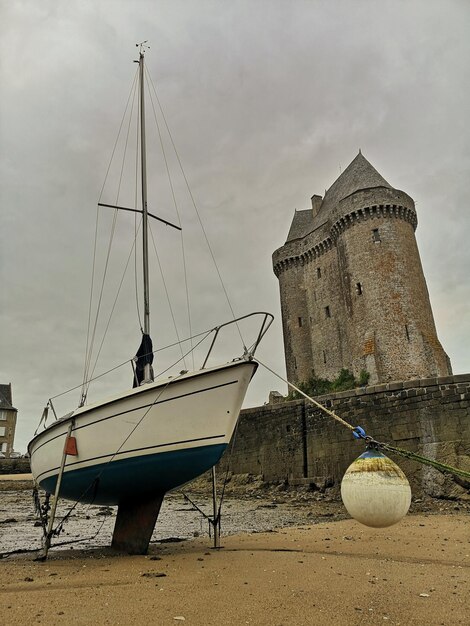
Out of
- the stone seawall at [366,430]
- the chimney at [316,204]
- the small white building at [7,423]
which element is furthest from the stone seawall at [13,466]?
the chimney at [316,204]

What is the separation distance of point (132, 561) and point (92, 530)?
4.50 m

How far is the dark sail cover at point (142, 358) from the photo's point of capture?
7598mm

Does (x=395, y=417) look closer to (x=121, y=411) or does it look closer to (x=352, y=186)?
(x=121, y=411)

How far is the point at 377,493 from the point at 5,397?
5398 cm

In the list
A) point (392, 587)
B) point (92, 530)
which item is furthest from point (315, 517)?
point (392, 587)

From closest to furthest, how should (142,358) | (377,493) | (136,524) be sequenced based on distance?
1. (377,493)
2. (136,524)
3. (142,358)

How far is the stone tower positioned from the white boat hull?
2468cm

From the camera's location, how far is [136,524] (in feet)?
19.6

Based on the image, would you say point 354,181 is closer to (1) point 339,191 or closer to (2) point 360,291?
(1) point 339,191

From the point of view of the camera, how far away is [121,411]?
5.87m

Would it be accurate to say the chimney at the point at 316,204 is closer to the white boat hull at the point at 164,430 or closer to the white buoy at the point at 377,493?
the white boat hull at the point at 164,430

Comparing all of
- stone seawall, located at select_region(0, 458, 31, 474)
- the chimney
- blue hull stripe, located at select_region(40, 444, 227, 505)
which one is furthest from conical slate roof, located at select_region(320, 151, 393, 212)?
stone seawall, located at select_region(0, 458, 31, 474)

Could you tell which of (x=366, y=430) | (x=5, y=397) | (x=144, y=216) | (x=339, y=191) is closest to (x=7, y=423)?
(x=5, y=397)

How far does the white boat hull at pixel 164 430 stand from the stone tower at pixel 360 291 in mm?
24678
